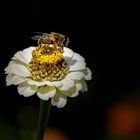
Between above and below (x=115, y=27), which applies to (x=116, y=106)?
below

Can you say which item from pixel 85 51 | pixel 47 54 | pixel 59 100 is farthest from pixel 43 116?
pixel 85 51

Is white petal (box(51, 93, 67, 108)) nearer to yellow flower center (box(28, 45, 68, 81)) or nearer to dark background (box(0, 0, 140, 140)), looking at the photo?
yellow flower center (box(28, 45, 68, 81))

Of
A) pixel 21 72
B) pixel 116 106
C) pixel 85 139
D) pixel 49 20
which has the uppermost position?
pixel 21 72

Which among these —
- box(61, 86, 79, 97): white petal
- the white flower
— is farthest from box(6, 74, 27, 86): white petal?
box(61, 86, 79, 97): white petal

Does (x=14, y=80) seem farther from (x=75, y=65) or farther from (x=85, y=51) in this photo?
(x=85, y=51)

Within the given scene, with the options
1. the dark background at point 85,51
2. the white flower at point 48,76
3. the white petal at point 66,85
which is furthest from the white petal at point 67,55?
the dark background at point 85,51

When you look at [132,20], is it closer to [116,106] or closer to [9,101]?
[116,106]

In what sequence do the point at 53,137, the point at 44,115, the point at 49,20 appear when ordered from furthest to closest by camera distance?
the point at 49,20 → the point at 53,137 → the point at 44,115

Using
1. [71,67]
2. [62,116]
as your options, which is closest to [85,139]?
[62,116]
